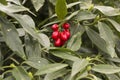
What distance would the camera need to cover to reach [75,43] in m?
1.10

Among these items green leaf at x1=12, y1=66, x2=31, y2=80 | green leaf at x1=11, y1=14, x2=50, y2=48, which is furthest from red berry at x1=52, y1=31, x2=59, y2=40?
green leaf at x1=12, y1=66, x2=31, y2=80

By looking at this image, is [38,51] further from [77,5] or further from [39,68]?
[77,5]

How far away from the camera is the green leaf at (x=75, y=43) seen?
3.60ft

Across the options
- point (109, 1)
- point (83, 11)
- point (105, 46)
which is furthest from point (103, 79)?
point (109, 1)

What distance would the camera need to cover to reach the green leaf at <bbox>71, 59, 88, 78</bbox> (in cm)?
95

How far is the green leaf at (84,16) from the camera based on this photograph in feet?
3.76

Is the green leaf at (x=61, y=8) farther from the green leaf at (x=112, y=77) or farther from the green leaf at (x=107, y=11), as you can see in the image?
the green leaf at (x=112, y=77)

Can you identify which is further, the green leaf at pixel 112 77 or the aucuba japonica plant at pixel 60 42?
the green leaf at pixel 112 77

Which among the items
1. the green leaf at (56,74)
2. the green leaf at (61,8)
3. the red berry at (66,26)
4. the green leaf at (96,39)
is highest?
the green leaf at (61,8)

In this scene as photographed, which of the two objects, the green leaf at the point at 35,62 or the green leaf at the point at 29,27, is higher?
the green leaf at the point at 29,27

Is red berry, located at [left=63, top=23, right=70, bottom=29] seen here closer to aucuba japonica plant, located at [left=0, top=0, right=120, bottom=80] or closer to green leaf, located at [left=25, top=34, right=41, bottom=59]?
aucuba japonica plant, located at [left=0, top=0, right=120, bottom=80]

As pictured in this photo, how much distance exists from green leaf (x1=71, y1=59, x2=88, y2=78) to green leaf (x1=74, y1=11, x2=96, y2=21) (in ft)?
0.67

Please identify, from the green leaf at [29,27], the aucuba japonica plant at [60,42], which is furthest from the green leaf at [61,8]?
the green leaf at [29,27]

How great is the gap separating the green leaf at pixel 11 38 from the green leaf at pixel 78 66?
16 centimetres
